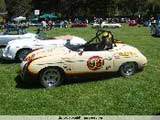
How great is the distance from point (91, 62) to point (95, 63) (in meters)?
0.14

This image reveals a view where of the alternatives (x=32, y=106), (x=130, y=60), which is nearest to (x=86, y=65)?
(x=130, y=60)

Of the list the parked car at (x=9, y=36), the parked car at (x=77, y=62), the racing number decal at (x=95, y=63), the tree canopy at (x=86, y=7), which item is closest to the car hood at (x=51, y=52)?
the parked car at (x=77, y=62)

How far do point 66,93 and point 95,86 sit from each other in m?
1.10

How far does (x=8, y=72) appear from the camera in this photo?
1436 cm

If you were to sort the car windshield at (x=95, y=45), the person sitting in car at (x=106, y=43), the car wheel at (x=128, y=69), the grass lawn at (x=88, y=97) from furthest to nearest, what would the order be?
the car wheel at (x=128, y=69)
the person sitting in car at (x=106, y=43)
the car windshield at (x=95, y=45)
the grass lawn at (x=88, y=97)

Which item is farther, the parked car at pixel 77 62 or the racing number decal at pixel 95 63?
the racing number decal at pixel 95 63

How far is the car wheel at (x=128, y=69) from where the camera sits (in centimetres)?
1276

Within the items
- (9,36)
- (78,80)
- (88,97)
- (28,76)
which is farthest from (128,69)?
(9,36)

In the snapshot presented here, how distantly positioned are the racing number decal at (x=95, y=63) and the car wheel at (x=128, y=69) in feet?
2.73

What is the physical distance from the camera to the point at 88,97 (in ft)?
35.2

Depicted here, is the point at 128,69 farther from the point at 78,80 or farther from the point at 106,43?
the point at 78,80

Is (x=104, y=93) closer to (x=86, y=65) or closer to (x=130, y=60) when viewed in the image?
(x=86, y=65)

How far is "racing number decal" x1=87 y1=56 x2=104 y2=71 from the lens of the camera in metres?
12.1

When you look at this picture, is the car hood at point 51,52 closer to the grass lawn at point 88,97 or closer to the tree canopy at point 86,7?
the grass lawn at point 88,97
